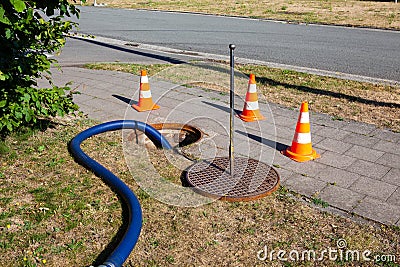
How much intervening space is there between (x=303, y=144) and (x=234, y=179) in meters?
1.02

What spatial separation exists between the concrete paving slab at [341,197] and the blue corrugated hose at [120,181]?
5.76 ft

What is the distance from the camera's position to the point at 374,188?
4406 millimetres

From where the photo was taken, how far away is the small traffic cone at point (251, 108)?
20.6 feet

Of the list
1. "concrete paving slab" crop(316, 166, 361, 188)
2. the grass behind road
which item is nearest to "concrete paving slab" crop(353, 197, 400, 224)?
"concrete paving slab" crop(316, 166, 361, 188)

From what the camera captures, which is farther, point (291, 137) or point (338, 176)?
point (291, 137)

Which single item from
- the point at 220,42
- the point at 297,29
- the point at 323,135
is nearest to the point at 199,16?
the point at 297,29

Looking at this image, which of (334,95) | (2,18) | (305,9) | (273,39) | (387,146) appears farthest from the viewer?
(305,9)

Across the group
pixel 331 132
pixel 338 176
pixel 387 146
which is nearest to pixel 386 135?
pixel 387 146

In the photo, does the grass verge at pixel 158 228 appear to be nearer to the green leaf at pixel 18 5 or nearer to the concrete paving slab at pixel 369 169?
the concrete paving slab at pixel 369 169

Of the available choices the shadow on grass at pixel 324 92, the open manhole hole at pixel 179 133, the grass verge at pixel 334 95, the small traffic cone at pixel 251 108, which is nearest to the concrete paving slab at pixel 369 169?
the grass verge at pixel 334 95

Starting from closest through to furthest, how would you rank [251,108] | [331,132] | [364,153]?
[364,153], [331,132], [251,108]

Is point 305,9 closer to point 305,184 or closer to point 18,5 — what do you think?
point 305,184

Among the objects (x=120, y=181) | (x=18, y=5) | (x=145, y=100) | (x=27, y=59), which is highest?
(x=18, y=5)

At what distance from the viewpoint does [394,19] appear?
1775 centimetres
